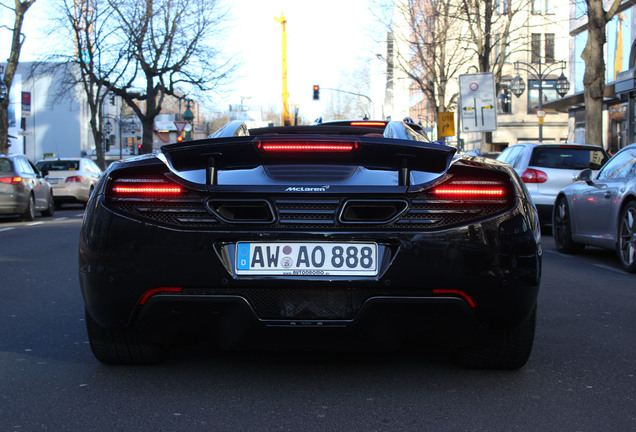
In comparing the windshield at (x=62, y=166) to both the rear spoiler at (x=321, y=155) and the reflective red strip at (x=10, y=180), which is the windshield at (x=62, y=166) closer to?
the reflective red strip at (x=10, y=180)

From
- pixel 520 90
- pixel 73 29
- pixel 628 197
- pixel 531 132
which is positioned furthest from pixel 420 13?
pixel 628 197

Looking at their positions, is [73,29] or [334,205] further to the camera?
[73,29]

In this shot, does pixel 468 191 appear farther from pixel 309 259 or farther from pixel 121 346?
pixel 121 346

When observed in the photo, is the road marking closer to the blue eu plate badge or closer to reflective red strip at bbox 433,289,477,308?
reflective red strip at bbox 433,289,477,308

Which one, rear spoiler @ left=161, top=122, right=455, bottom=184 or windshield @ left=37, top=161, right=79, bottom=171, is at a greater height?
windshield @ left=37, top=161, right=79, bottom=171

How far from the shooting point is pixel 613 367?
4270 millimetres

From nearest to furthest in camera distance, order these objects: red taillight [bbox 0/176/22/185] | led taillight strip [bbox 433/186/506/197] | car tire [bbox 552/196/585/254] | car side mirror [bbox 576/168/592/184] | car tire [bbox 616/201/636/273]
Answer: led taillight strip [bbox 433/186/506/197]
car tire [bbox 616/201/636/273]
car side mirror [bbox 576/168/592/184]
car tire [bbox 552/196/585/254]
red taillight [bbox 0/176/22/185]

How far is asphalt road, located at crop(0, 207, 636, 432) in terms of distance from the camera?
131 inches

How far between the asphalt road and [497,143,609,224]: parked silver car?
8213mm

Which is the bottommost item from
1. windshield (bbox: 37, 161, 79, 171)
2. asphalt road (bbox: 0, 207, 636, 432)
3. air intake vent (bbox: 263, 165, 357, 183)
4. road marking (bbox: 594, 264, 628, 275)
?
asphalt road (bbox: 0, 207, 636, 432)

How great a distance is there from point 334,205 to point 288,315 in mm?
505

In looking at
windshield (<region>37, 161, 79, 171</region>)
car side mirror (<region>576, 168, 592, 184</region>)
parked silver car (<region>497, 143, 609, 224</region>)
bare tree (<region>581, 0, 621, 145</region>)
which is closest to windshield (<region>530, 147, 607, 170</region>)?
parked silver car (<region>497, 143, 609, 224</region>)

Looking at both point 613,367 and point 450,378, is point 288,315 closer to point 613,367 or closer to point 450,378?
point 450,378

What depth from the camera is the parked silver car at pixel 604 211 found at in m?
8.70
